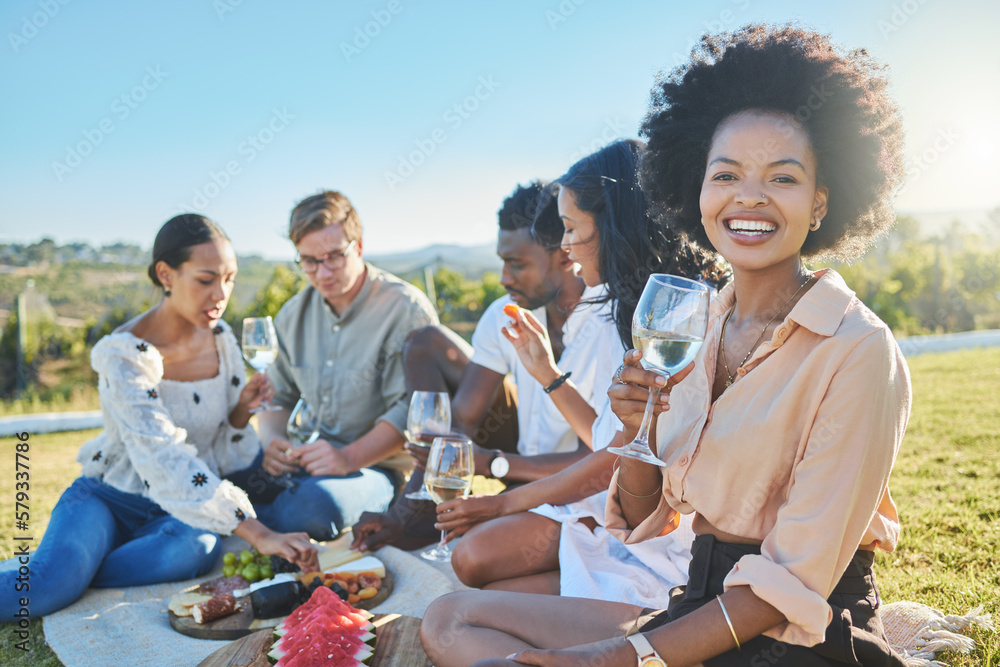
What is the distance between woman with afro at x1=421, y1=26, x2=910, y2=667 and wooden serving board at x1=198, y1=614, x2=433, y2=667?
0.28 metres

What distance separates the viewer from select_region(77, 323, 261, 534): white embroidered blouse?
409 cm

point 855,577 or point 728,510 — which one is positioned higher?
point 728,510

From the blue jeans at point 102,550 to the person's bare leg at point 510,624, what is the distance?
241 cm

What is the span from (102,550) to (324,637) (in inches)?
91.5

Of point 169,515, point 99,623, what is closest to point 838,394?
point 99,623

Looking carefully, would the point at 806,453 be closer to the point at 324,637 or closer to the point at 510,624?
the point at 510,624

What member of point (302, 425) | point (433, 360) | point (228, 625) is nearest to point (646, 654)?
point (228, 625)

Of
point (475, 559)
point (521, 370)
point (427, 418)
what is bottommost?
point (475, 559)

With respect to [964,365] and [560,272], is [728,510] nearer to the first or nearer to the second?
[560,272]

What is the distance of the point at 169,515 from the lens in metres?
4.47

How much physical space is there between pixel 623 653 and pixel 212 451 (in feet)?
12.7

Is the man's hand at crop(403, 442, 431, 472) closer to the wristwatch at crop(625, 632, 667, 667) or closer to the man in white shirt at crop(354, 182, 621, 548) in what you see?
the man in white shirt at crop(354, 182, 621, 548)

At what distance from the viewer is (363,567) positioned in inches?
157

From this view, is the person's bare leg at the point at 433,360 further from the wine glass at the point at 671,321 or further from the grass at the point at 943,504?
the wine glass at the point at 671,321
